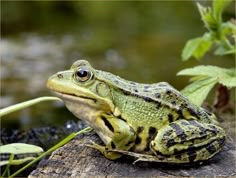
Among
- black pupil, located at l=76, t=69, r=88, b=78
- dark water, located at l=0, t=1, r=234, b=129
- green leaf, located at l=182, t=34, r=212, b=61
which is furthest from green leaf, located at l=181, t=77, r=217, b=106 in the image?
dark water, located at l=0, t=1, r=234, b=129

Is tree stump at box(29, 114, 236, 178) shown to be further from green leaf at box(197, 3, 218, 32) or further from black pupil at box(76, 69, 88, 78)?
green leaf at box(197, 3, 218, 32)

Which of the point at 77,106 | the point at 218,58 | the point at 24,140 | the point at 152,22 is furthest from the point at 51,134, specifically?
the point at 152,22

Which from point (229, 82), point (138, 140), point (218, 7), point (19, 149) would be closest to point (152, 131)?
point (138, 140)

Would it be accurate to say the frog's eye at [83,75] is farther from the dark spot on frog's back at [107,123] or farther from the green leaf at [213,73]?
→ the green leaf at [213,73]

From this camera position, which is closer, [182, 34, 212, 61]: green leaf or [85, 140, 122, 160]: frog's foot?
[85, 140, 122, 160]: frog's foot

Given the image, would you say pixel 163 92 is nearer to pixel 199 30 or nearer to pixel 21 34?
pixel 199 30

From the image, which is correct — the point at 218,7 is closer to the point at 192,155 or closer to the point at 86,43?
the point at 192,155
